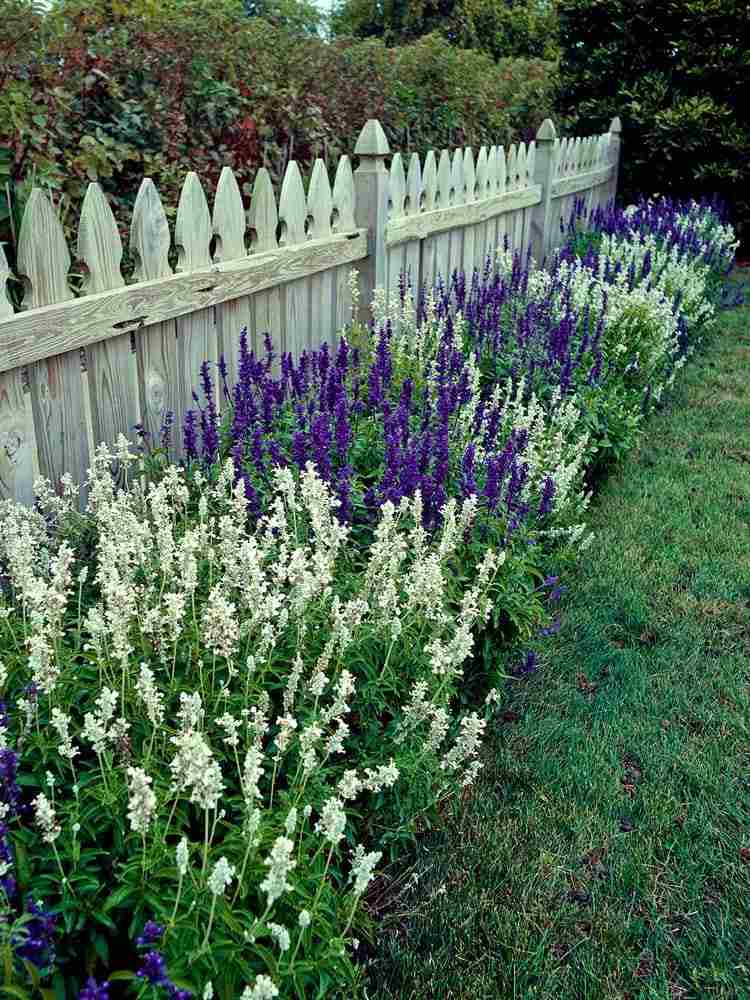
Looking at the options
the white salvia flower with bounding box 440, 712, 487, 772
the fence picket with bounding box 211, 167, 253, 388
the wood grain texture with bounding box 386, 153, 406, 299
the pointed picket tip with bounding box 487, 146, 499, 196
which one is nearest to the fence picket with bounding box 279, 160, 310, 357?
the fence picket with bounding box 211, 167, 253, 388

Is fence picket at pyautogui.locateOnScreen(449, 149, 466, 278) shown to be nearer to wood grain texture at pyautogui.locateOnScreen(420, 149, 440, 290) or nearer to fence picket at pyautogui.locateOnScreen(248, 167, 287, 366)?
wood grain texture at pyautogui.locateOnScreen(420, 149, 440, 290)

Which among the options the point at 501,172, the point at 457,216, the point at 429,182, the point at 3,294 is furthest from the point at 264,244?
the point at 501,172

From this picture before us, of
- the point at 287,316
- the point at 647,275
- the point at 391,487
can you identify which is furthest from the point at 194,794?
the point at 647,275

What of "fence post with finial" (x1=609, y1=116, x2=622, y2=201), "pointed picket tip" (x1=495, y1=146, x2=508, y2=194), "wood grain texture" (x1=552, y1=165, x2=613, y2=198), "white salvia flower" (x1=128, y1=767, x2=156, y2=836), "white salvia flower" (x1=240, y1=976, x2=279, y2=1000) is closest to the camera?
"white salvia flower" (x1=240, y1=976, x2=279, y2=1000)

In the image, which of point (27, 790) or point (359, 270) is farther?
point (359, 270)

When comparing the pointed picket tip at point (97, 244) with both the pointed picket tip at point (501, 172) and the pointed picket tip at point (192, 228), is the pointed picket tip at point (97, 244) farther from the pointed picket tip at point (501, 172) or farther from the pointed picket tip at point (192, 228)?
the pointed picket tip at point (501, 172)

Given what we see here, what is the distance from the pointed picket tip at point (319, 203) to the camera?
183 inches

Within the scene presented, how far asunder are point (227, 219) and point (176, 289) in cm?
53

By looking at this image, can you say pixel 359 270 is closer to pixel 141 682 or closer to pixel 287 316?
pixel 287 316

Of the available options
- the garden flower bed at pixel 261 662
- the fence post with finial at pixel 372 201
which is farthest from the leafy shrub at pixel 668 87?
the garden flower bed at pixel 261 662

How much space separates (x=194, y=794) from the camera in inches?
66.6

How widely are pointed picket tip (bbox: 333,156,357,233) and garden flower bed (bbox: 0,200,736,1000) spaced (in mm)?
521

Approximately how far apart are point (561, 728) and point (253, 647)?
1370 mm

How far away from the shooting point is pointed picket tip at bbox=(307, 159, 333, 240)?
4.66 meters
